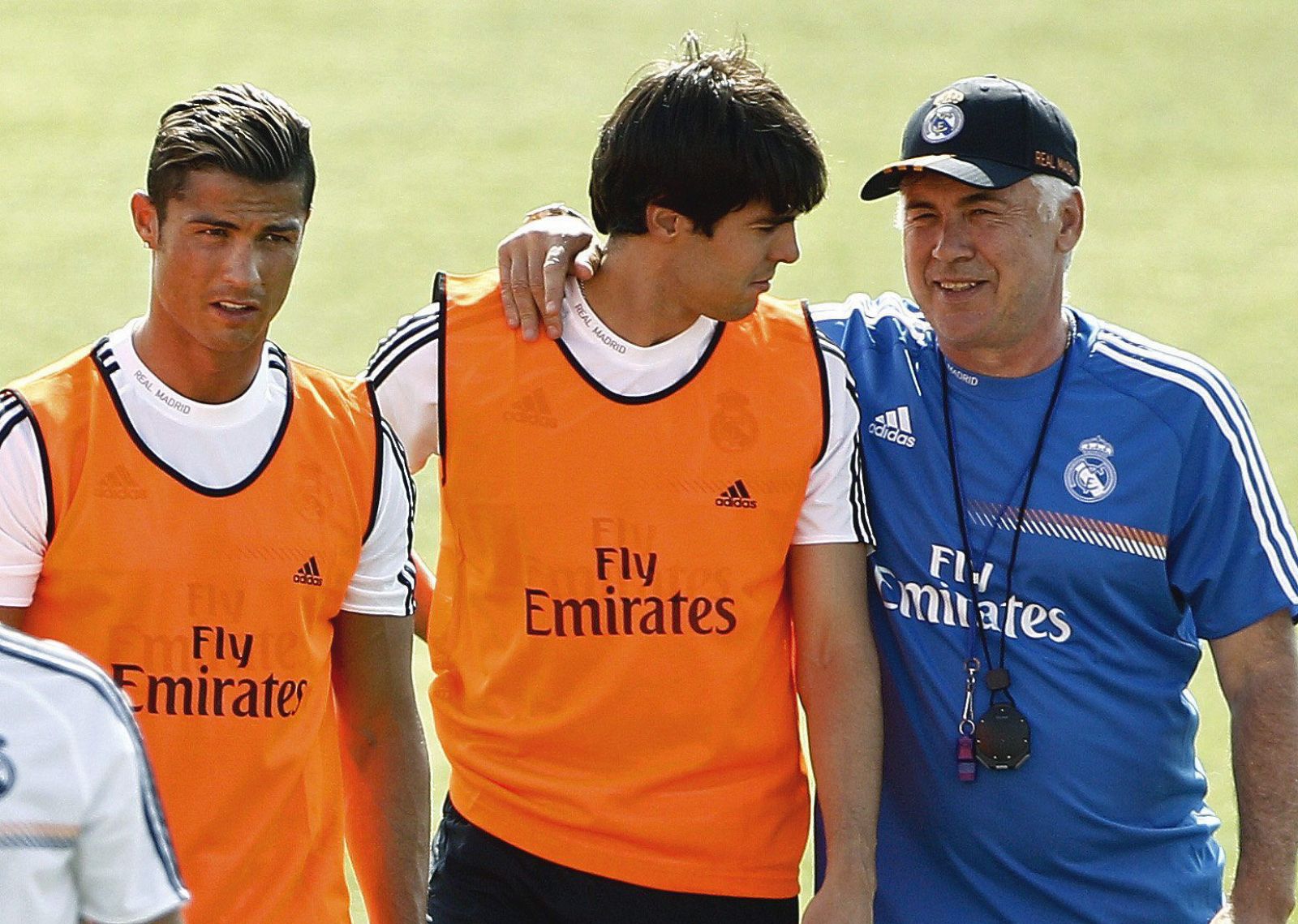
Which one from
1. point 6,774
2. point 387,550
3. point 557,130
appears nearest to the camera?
point 6,774

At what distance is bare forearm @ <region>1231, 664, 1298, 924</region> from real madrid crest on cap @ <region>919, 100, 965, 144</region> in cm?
103

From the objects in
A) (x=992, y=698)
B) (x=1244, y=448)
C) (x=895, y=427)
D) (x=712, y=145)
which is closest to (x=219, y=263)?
(x=712, y=145)

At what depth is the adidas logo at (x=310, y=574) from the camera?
2.75 m

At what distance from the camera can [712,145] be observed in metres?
3.00

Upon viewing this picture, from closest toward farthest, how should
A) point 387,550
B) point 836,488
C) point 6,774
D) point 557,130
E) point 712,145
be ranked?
point 6,774 → point 387,550 → point 712,145 → point 836,488 → point 557,130

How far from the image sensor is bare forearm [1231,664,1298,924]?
3.13 meters

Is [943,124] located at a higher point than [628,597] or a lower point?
higher

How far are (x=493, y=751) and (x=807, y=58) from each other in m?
9.26

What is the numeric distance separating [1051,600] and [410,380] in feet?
3.53

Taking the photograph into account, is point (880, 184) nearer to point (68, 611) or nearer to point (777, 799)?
point (777, 799)

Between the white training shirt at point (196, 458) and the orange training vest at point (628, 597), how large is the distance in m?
0.21

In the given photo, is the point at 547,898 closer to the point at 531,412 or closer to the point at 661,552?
the point at 661,552

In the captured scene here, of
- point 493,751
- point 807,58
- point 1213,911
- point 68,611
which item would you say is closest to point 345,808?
point 493,751

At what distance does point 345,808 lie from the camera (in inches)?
121
